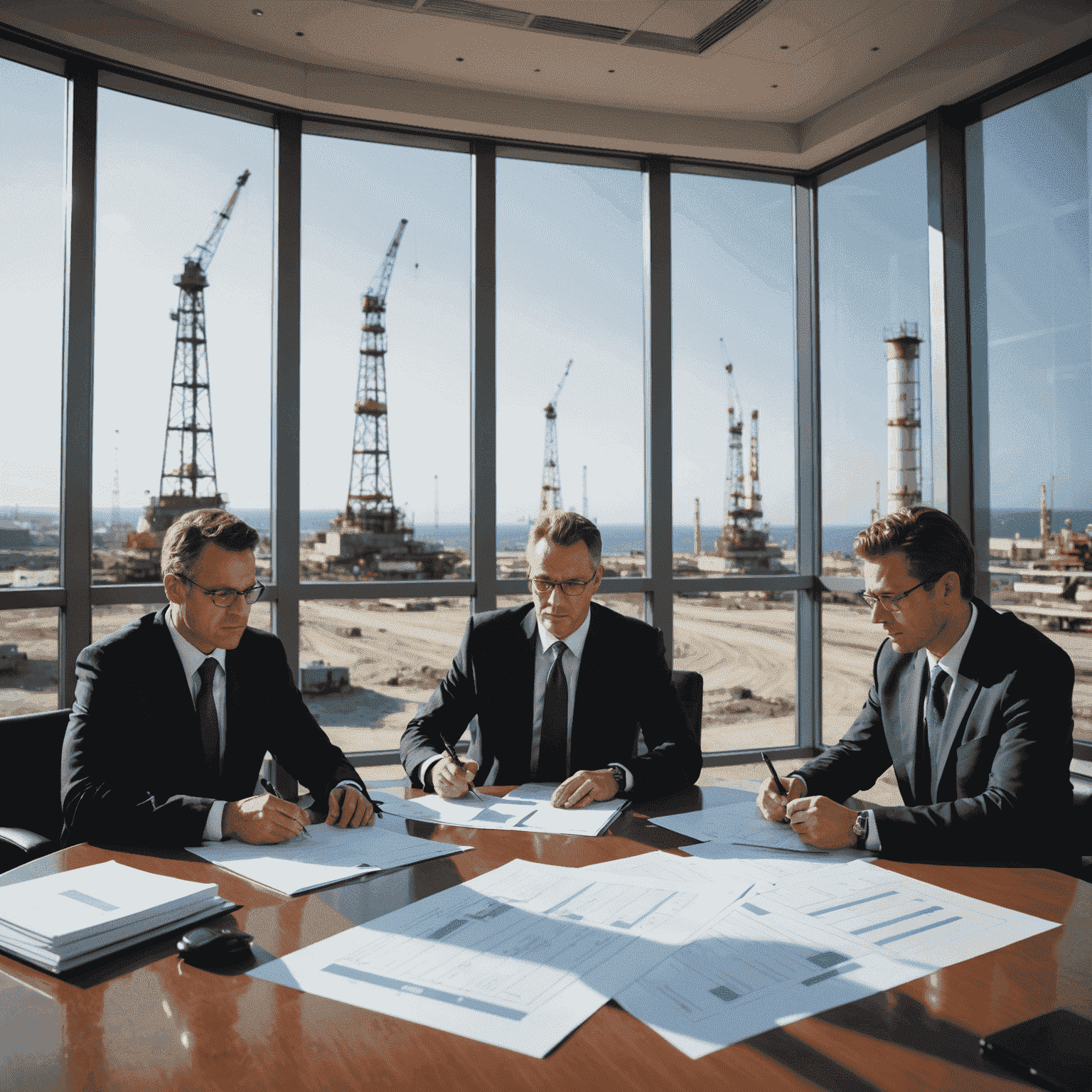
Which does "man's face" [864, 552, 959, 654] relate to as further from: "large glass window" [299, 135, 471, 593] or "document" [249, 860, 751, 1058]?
"large glass window" [299, 135, 471, 593]

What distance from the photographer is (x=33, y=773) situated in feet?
7.20

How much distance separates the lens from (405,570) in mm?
4309

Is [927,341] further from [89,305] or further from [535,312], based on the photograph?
[89,305]

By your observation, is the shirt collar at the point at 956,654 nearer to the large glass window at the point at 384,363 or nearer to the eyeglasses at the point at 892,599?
the eyeglasses at the point at 892,599

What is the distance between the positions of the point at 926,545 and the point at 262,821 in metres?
1.58

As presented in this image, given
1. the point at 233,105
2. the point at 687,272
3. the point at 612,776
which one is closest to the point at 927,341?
the point at 687,272

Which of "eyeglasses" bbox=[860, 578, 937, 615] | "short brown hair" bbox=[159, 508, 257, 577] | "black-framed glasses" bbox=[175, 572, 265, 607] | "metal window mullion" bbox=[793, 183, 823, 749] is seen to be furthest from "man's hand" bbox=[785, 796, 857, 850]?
"metal window mullion" bbox=[793, 183, 823, 749]

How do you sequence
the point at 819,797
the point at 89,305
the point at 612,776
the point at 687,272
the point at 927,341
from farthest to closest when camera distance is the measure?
1. the point at 687,272
2. the point at 927,341
3. the point at 89,305
4. the point at 612,776
5. the point at 819,797

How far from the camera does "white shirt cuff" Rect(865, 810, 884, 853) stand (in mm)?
1630

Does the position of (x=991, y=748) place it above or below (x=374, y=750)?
above

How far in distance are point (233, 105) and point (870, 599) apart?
3585 mm

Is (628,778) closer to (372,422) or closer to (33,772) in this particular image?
(33,772)

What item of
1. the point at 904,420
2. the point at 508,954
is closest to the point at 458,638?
the point at 508,954

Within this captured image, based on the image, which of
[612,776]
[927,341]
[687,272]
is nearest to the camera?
[612,776]
